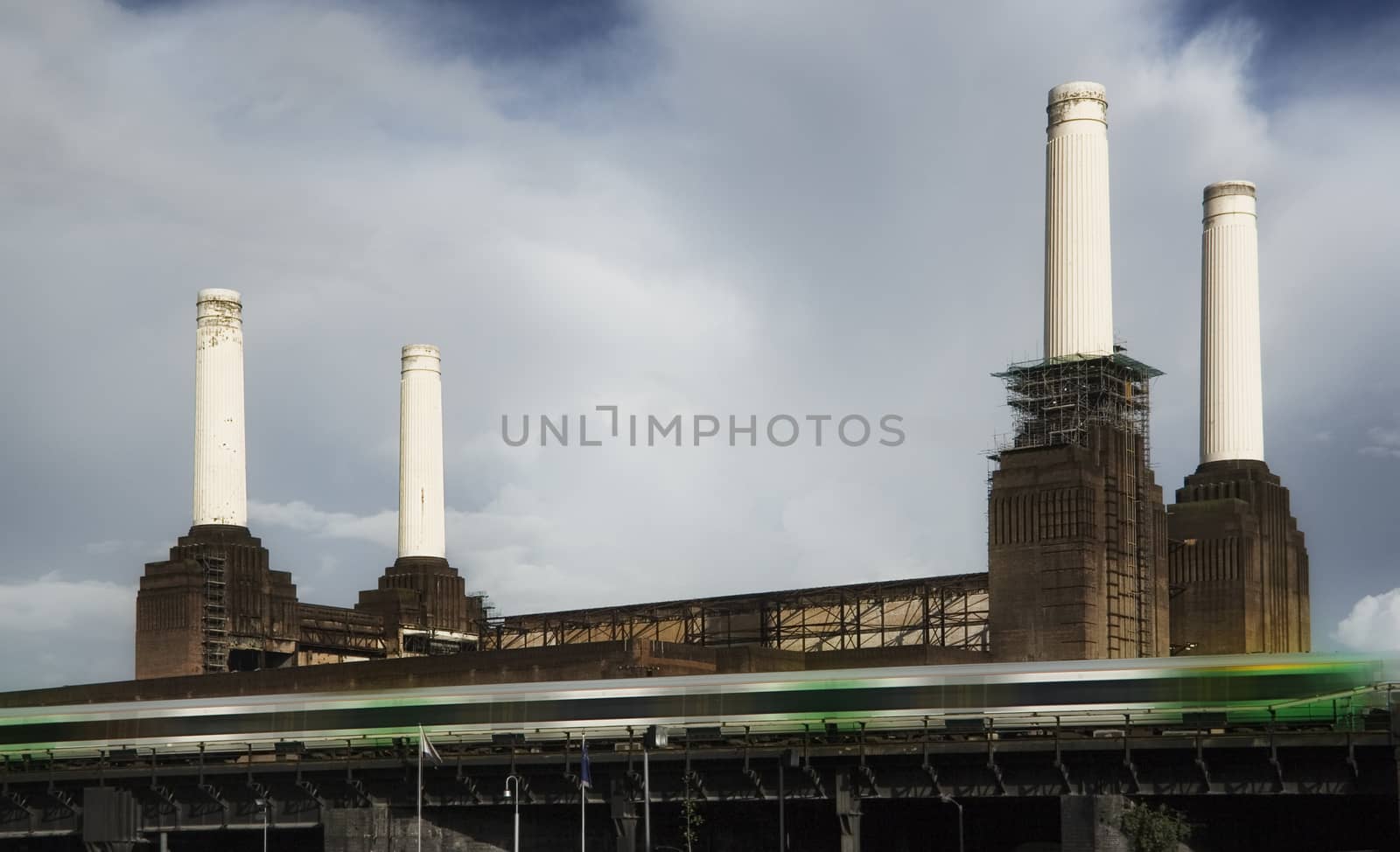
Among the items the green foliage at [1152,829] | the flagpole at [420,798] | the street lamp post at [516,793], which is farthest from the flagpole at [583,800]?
the green foliage at [1152,829]

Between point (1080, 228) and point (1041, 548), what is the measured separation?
17808mm

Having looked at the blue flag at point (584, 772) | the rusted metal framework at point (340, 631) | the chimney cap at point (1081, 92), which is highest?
the chimney cap at point (1081, 92)

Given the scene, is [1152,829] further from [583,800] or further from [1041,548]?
[1041,548]

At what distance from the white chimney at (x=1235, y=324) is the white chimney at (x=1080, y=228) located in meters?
12.1

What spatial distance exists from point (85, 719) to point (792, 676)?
37.5 metres

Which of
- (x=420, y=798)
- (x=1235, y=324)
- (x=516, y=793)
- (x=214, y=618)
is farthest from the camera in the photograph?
(x=214, y=618)

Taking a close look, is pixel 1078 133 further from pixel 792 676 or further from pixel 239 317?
pixel 239 317

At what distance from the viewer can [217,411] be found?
129 metres

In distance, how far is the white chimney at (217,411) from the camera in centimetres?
12925

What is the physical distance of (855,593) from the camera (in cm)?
11625

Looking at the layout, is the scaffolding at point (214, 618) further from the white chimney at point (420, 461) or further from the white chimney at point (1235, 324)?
the white chimney at point (1235, 324)

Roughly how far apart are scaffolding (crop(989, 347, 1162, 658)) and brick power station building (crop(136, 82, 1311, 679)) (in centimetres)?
13

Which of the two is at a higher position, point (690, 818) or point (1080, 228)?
point (1080, 228)

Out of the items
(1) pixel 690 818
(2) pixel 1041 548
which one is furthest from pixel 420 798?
(2) pixel 1041 548
